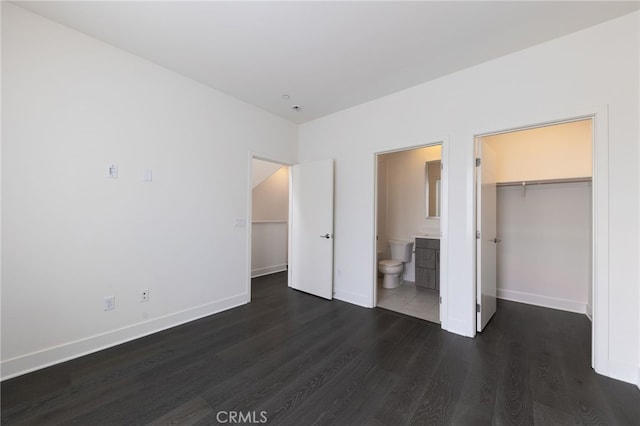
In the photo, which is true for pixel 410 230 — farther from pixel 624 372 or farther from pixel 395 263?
pixel 624 372

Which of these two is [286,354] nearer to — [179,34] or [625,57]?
[179,34]

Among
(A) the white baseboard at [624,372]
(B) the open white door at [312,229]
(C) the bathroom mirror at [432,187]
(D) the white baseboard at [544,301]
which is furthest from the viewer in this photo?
(C) the bathroom mirror at [432,187]

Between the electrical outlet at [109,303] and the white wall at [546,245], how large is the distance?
4.65 m

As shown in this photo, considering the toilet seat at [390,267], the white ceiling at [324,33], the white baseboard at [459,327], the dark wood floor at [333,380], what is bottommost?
the dark wood floor at [333,380]

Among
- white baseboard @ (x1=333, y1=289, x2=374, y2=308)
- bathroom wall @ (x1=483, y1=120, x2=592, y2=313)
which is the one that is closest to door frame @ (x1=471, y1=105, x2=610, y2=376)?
bathroom wall @ (x1=483, y1=120, x2=592, y2=313)

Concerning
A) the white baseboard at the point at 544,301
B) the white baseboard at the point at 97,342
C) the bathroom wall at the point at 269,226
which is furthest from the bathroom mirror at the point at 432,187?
the white baseboard at the point at 97,342

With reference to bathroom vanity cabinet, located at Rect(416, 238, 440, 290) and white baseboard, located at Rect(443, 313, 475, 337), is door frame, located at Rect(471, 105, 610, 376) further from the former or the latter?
bathroom vanity cabinet, located at Rect(416, 238, 440, 290)

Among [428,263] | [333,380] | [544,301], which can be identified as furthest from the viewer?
[428,263]

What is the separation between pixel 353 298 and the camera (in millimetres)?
3398

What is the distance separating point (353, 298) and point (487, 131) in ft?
8.20

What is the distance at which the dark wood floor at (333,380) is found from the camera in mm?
1506

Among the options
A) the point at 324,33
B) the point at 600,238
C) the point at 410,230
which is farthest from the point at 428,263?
the point at 324,33

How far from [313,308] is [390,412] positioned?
1.76 m

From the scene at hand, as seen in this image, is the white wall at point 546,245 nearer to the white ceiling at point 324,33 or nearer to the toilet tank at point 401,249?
the toilet tank at point 401,249
